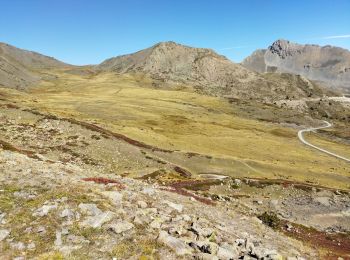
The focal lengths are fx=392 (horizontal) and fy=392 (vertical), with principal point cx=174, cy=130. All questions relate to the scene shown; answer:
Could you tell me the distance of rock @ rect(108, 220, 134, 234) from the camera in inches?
879

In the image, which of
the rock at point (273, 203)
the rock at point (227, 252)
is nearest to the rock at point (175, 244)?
the rock at point (227, 252)

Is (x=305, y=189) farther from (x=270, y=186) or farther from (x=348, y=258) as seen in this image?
(x=348, y=258)

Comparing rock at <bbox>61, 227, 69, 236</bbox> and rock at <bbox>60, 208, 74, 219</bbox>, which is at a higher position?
rock at <bbox>60, 208, 74, 219</bbox>

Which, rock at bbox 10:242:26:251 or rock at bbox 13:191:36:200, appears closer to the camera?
rock at bbox 10:242:26:251

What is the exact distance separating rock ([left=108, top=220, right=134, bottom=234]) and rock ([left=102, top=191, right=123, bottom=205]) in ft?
10.9

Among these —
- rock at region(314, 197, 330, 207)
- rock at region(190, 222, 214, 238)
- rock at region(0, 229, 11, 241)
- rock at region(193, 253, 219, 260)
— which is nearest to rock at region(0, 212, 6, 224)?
rock at region(0, 229, 11, 241)

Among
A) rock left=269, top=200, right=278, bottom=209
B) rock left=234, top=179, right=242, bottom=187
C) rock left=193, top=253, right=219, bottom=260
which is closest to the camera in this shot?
rock left=193, top=253, right=219, bottom=260

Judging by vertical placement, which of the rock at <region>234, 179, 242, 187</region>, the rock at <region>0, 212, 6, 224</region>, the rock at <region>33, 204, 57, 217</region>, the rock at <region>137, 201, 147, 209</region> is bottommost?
the rock at <region>234, 179, 242, 187</region>

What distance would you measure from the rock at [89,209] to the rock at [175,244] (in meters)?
4.45

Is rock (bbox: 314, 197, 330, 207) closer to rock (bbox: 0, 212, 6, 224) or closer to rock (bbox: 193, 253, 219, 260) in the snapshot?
rock (bbox: 193, 253, 219, 260)

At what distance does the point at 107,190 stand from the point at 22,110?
75863 mm

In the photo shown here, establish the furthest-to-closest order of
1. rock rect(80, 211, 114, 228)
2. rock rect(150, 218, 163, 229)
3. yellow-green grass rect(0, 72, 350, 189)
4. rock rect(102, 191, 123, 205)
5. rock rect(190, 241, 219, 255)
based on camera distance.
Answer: yellow-green grass rect(0, 72, 350, 189) → rock rect(102, 191, 123, 205) → rock rect(150, 218, 163, 229) → rock rect(80, 211, 114, 228) → rock rect(190, 241, 219, 255)

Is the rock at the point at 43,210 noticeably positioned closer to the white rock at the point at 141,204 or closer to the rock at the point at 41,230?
the rock at the point at 41,230

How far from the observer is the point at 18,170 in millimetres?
33719
